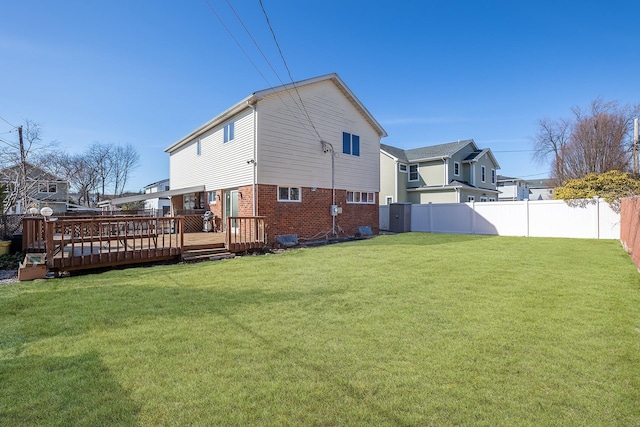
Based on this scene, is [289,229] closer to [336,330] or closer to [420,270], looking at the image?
[420,270]

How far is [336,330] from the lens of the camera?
3.98 metres

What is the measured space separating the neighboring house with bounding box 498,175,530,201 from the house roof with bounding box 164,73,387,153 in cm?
2784

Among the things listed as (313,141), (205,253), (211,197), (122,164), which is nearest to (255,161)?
(313,141)

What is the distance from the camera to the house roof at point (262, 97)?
1251cm

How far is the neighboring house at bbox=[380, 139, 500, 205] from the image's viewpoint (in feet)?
80.8

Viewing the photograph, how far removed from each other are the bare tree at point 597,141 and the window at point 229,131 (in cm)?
2399

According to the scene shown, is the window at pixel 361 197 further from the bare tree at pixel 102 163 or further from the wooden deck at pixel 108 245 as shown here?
the bare tree at pixel 102 163

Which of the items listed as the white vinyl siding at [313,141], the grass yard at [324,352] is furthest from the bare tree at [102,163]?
the grass yard at [324,352]

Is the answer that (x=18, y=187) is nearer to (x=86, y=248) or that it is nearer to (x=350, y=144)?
(x=86, y=248)

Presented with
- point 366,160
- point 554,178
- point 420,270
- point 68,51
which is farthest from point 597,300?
point 554,178

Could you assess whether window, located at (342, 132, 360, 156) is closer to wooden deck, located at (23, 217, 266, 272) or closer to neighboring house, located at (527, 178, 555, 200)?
wooden deck, located at (23, 217, 266, 272)

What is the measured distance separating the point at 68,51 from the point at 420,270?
14.0 meters

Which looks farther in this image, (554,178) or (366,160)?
(554,178)

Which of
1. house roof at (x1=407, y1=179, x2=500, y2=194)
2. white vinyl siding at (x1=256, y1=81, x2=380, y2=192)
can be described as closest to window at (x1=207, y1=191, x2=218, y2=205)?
white vinyl siding at (x1=256, y1=81, x2=380, y2=192)
